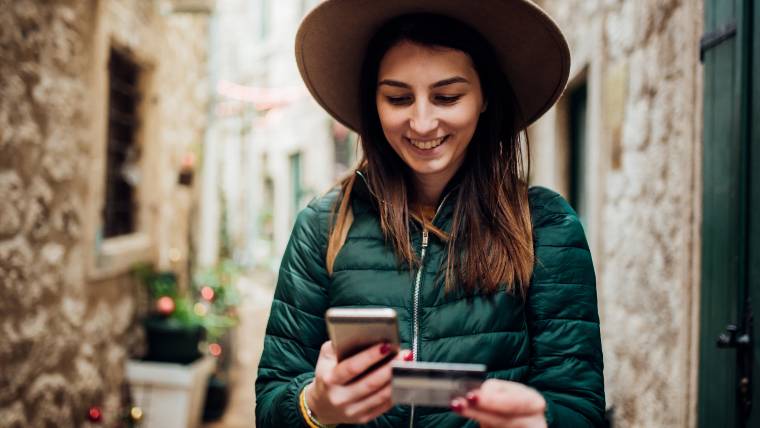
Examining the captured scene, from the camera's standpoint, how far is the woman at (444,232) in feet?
4.10

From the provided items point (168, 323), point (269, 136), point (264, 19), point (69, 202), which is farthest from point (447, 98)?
point (269, 136)

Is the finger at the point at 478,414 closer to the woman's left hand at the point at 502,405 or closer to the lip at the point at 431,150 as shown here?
the woman's left hand at the point at 502,405

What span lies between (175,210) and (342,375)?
4.88 meters

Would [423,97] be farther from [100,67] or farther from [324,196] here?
[100,67]

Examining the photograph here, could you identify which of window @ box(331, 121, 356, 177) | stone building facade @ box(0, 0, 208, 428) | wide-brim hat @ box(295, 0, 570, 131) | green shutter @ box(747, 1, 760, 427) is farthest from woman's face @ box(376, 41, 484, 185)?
window @ box(331, 121, 356, 177)

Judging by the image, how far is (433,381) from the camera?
954 millimetres

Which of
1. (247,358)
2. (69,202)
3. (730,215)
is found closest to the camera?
(730,215)

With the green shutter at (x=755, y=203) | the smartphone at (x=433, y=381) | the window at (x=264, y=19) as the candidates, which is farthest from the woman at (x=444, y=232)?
the window at (x=264, y=19)

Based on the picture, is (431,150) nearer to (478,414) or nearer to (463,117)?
(463,117)

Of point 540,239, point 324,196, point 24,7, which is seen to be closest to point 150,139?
point 24,7

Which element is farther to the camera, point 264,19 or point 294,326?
point 264,19

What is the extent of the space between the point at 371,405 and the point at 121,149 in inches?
157

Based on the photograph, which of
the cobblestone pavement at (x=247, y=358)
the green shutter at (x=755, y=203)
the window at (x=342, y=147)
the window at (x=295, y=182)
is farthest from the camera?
the window at (x=295, y=182)

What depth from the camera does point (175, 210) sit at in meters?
5.61
